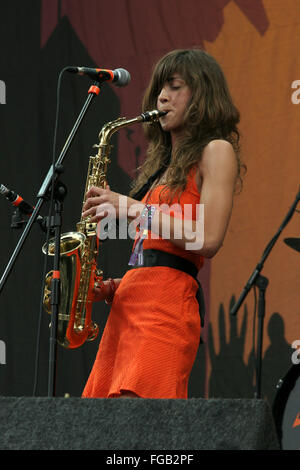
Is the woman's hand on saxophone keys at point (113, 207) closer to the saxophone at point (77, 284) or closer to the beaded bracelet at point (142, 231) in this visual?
the beaded bracelet at point (142, 231)

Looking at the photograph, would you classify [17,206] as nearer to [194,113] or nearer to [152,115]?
[152,115]

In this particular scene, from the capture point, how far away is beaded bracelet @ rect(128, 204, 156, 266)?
80.0 inches

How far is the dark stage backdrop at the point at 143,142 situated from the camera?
145 inches

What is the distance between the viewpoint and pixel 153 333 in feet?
6.46

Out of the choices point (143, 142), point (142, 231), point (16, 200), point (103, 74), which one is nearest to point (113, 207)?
point (142, 231)

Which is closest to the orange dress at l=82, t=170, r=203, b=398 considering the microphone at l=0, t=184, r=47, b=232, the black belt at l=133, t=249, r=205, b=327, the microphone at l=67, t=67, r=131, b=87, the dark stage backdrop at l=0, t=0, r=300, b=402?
the black belt at l=133, t=249, r=205, b=327

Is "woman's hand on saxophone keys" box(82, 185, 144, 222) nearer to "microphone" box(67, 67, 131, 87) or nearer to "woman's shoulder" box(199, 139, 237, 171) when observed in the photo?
"woman's shoulder" box(199, 139, 237, 171)

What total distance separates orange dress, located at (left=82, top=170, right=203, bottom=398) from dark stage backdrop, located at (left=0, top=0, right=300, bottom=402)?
1583 millimetres

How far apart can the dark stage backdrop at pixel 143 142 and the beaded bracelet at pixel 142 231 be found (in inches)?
62.4

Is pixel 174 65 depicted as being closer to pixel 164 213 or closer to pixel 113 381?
pixel 164 213

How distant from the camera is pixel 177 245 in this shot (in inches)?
80.4

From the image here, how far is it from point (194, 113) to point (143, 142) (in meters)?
2.02

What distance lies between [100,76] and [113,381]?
0.98 meters

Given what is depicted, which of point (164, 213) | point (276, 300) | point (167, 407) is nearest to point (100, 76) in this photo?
point (164, 213)
